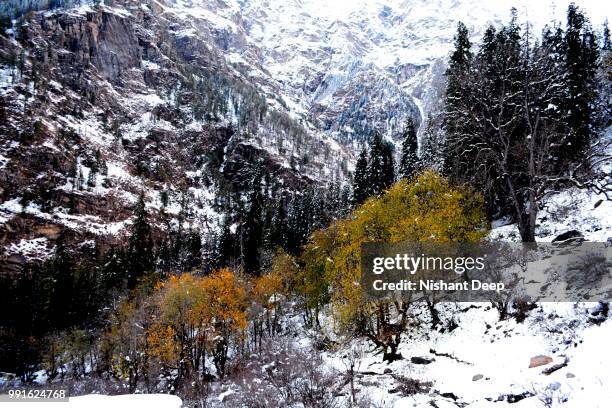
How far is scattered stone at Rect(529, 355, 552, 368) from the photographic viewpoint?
1359 centimetres

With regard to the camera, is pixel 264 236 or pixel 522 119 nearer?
pixel 522 119

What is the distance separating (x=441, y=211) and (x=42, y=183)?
4664 inches

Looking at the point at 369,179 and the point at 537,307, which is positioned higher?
the point at 369,179

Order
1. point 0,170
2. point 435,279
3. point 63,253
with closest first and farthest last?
point 435,279, point 63,253, point 0,170

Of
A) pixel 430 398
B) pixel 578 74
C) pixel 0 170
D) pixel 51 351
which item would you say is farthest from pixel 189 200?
pixel 430 398

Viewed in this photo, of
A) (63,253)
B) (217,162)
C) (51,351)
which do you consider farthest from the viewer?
(217,162)

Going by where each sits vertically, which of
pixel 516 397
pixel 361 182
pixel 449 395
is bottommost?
pixel 449 395

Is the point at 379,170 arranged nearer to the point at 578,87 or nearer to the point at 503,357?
the point at 578,87

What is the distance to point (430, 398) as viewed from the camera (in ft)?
54.1

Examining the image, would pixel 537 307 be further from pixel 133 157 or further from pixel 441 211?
pixel 133 157

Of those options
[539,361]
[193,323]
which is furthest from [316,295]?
[539,361]

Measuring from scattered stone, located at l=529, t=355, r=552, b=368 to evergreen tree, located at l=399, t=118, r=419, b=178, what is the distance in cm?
4069

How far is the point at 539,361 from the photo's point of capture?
13797 millimetres

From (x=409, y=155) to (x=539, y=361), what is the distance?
151 ft
